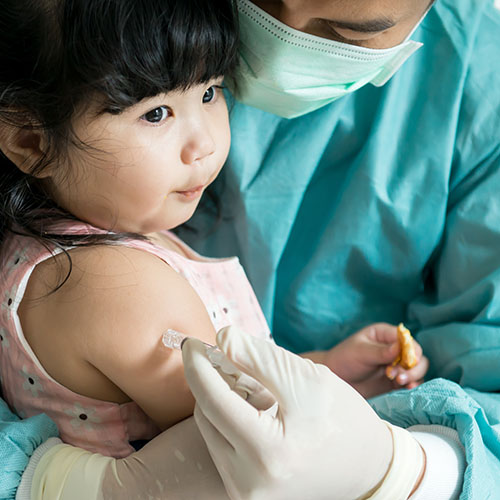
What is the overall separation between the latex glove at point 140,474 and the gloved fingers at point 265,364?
0.14m

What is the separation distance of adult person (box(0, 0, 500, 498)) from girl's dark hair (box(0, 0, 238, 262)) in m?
0.17

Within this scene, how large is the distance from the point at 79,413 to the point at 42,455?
76mm

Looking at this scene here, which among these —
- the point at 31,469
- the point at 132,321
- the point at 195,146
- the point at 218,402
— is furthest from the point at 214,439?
the point at 195,146

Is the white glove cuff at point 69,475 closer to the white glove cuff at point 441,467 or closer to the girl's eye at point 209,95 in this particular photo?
the white glove cuff at point 441,467

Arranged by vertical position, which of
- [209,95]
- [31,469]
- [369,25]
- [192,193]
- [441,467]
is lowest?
[31,469]

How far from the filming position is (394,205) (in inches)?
47.3

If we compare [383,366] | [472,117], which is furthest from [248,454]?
[472,117]

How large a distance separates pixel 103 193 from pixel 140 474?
0.38m

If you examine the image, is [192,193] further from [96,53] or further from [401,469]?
[401,469]

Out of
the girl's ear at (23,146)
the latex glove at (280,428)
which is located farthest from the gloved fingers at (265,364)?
the girl's ear at (23,146)

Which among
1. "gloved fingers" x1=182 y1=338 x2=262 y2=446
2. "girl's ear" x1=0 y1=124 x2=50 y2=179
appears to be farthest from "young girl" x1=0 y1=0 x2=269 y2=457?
"gloved fingers" x1=182 y1=338 x2=262 y2=446

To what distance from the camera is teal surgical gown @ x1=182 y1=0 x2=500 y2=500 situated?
1143 millimetres

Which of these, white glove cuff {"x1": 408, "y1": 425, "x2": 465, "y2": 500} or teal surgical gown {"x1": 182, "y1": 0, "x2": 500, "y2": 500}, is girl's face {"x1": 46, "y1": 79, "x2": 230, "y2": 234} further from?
white glove cuff {"x1": 408, "y1": 425, "x2": 465, "y2": 500}

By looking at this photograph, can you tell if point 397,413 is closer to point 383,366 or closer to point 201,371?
point 383,366
